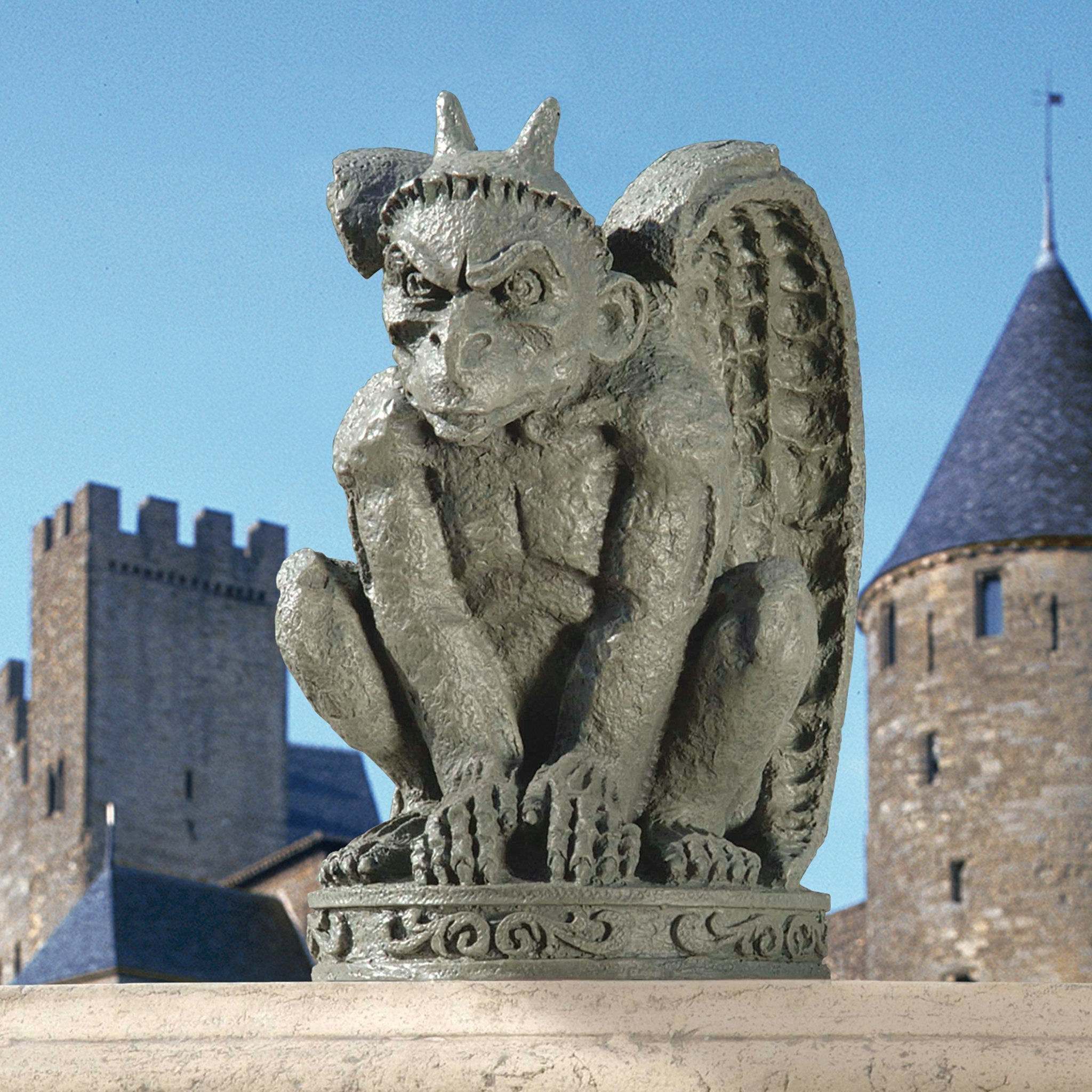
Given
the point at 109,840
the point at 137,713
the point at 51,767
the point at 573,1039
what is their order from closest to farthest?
the point at 573,1039
the point at 109,840
the point at 51,767
the point at 137,713

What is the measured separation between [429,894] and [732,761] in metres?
0.54

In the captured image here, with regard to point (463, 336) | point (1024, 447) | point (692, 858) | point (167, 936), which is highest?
point (1024, 447)

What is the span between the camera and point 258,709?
41.9 meters

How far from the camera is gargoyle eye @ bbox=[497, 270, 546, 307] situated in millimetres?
3301

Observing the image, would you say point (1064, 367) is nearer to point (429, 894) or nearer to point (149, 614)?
point (149, 614)

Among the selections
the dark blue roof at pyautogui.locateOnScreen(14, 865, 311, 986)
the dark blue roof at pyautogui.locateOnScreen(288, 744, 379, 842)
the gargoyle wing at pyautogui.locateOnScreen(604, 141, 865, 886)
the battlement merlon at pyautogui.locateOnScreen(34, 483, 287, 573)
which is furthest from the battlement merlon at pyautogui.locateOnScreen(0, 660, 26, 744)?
the gargoyle wing at pyautogui.locateOnScreen(604, 141, 865, 886)

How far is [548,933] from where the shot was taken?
316 cm

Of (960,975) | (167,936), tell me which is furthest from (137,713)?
(960,975)

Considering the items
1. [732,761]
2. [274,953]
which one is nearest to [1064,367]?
[274,953]

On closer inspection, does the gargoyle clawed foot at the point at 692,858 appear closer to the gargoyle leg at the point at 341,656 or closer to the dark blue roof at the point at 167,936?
the gargoyle leg at the point at 341,656

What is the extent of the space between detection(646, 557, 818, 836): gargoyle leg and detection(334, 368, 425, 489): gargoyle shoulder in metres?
0.53

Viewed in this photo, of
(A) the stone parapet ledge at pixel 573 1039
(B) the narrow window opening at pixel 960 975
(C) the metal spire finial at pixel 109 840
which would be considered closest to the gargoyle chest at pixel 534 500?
(A) the stone parapet ledge at pixel 573 1039

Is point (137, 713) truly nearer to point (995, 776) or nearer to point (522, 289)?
point (995, 776)

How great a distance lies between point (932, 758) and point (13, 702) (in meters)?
21.4
